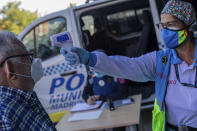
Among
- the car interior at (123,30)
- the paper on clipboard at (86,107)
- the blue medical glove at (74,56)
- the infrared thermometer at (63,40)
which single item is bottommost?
the paper on clipboard at (86,107)

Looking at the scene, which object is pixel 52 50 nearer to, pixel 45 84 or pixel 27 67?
pixel 45 84

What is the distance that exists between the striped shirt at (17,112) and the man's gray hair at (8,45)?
0.17m

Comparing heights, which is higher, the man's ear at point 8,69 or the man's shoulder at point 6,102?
the man's ear at point 8,69

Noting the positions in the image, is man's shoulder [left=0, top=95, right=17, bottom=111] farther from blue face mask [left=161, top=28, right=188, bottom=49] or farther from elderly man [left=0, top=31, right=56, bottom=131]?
blue face mask [left=161, top=28, right=188, bottom=49]

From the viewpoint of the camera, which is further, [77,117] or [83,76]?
[83,76]

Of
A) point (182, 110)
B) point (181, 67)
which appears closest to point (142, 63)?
point (181, 67)

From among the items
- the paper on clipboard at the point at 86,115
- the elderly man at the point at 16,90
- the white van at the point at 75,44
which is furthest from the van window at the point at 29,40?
the elderly man at the point at 16,90

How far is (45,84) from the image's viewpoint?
435 centimetres

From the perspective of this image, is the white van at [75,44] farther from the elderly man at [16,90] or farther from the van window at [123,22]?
the elderly man at [16,90]

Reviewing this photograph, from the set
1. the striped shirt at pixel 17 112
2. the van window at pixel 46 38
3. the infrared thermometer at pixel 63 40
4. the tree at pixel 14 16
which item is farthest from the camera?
the tree at pixel 14 16

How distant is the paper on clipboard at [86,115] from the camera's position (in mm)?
2830

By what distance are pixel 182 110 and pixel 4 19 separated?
19.3m

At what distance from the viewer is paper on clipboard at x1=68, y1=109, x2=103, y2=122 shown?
9.28 ft

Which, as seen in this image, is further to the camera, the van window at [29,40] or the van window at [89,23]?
the van window at [89,23]
